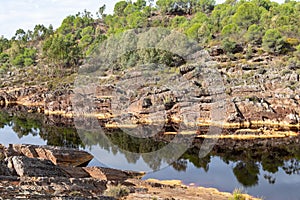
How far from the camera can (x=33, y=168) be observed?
64.1 feet

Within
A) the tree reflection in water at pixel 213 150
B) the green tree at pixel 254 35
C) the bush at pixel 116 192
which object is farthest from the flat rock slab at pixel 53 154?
the green tree at pixel 254 35

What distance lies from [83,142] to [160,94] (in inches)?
701

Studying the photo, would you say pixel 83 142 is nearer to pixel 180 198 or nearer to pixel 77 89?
pixel 180 198

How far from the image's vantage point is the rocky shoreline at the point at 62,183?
48.4 ft

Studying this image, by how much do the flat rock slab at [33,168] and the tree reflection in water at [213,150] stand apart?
12.3 m

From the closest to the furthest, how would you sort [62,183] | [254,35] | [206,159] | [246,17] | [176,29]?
[62,183] → [206,159] → [254,35] → [246,17] → [176,29]

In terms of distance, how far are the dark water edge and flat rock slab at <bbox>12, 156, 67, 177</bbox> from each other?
376 inches

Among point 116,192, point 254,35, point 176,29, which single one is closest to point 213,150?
point 116,192

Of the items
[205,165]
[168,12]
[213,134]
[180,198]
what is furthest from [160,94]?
[168,12]

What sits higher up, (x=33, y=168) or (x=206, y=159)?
(x=33, y=168)

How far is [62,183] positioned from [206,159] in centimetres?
1947

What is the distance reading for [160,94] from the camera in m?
57.5

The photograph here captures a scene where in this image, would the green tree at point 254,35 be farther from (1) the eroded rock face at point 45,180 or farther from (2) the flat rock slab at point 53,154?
(1) the eroded rock face at point 45,180

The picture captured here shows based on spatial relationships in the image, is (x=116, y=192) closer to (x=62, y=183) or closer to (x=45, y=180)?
(x=62, y=183)
